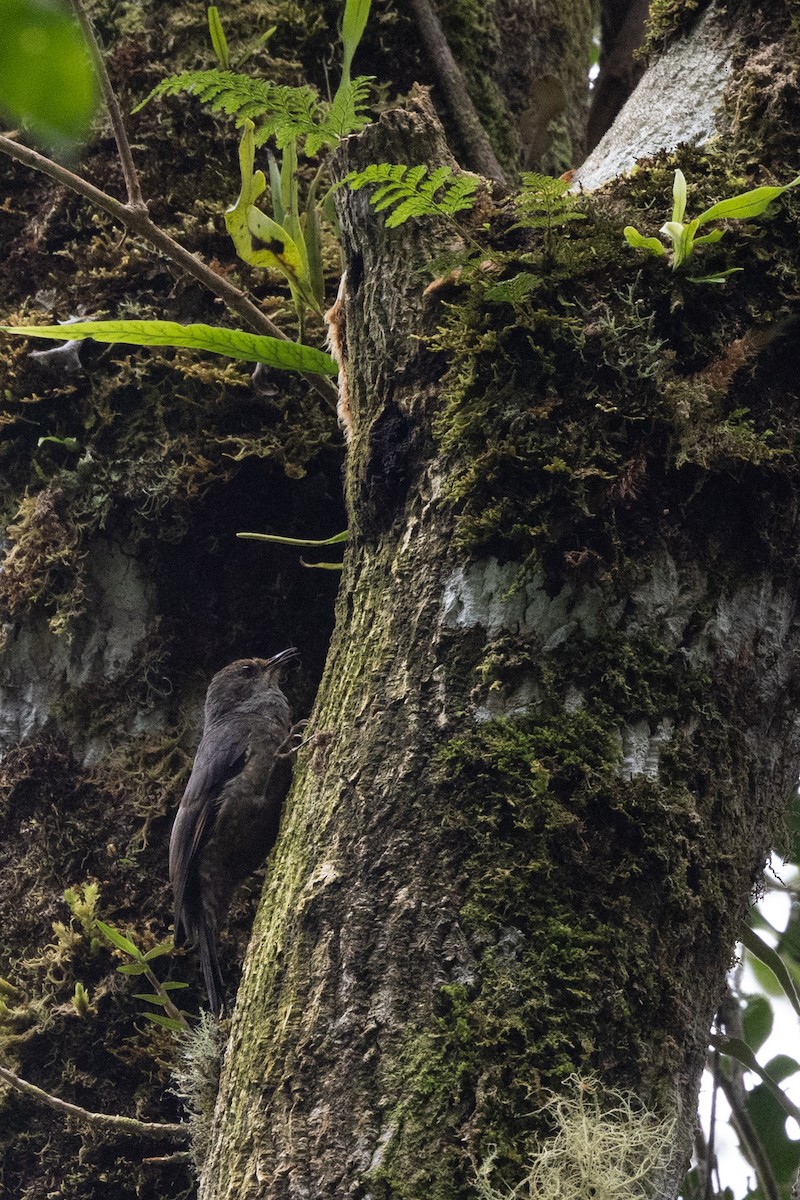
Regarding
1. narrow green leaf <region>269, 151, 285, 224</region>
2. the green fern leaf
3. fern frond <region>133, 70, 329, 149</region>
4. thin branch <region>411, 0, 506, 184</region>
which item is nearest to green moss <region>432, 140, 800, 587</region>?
the green fern leaf

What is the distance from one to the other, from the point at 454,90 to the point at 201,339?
1.80m

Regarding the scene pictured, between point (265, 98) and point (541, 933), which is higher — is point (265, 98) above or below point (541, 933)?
above

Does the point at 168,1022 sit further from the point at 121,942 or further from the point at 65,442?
the point at 65,442

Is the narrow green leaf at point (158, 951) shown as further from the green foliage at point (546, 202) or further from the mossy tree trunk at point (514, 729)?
the green foliage at point (546, 202)

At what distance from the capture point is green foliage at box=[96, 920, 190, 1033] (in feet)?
8.08

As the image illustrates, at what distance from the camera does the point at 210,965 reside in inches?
102

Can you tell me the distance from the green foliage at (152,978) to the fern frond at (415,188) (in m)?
1.61

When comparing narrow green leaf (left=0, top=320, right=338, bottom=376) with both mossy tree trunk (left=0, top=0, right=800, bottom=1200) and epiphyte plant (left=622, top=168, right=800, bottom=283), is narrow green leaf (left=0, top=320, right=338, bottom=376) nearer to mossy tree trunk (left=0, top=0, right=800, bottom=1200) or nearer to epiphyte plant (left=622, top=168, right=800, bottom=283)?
mossy tree trunk (left=0, top=0, right=800, bottom=1200)

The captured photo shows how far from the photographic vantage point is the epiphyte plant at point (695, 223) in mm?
2037

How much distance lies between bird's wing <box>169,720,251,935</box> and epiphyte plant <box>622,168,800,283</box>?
168 cm

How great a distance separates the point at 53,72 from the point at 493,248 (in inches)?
55.5

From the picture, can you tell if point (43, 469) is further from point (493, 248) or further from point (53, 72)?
point (53, 72)

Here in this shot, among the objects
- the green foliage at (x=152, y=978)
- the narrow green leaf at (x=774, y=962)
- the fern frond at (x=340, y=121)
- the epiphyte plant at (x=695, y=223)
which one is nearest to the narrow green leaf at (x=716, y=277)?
the epiphyte plant at (x=695, y=223)

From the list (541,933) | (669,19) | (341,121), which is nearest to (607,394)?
(341,121)
